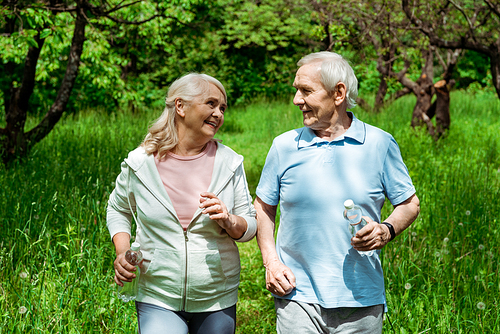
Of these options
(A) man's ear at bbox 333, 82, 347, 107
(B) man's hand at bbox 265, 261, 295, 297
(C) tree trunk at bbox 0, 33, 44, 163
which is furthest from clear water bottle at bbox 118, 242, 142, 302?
(C) tree trunk at bbox 0, 33, 44, 163

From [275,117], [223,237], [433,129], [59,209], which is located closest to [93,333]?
[223,237]

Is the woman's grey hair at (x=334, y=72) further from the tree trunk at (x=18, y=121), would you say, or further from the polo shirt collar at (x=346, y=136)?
the tree trunk at (x=18, y=121)

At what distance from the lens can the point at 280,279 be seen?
2.07 metres

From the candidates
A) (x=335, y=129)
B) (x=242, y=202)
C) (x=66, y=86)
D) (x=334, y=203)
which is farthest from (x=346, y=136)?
(x=66, y=86)

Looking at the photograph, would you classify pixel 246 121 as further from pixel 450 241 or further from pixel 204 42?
pixel 450 241

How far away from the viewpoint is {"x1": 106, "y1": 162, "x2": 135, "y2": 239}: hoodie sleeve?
2248mm

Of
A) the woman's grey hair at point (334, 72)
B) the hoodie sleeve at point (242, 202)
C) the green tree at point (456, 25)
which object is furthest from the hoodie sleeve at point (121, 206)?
the green tree at point (456, 25)

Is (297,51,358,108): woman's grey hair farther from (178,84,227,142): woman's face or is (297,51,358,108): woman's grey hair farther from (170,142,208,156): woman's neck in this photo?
(170,142,208,156): woman's neck

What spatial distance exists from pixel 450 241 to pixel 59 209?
346 cm

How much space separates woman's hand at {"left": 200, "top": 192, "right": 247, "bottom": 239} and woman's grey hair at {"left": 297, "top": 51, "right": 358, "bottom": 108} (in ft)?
2.32

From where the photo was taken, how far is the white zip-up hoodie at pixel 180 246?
209cm

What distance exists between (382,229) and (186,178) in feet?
2.91

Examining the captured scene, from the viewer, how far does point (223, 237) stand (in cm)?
217

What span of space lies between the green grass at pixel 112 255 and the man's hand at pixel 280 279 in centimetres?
84
